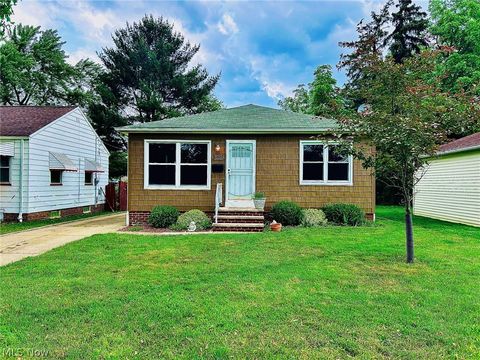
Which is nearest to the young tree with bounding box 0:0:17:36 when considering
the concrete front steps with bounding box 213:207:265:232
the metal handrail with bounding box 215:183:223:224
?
the metal handrail with bounding box 215:183:223:224

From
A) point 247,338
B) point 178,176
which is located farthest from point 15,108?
point 247,338

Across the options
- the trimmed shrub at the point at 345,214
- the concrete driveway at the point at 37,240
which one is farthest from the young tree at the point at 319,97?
the concrete driveway at the point at 37,240

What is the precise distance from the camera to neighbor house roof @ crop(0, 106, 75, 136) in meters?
11.2

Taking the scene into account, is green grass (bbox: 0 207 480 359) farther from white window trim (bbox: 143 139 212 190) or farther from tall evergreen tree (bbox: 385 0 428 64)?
tall evergreen tree (bbox: 385 0 428 64)

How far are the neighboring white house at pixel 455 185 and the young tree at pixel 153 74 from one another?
55.7ft

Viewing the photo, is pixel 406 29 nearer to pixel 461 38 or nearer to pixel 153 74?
pixel 461 38

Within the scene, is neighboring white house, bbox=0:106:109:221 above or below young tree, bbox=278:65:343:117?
below

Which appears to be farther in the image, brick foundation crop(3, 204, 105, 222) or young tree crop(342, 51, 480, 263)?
brick foundation crop(3, 204, 105, 222)

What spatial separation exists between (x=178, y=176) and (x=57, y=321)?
7.60 m

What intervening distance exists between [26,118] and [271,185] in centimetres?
997

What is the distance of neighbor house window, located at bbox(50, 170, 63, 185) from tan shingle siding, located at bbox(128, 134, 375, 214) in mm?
4359

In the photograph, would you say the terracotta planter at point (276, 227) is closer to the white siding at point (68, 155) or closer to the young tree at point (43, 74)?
the white siding at point (68, 155)

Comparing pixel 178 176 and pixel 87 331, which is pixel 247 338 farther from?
pixel 178 176

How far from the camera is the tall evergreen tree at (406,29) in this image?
2530 cm
